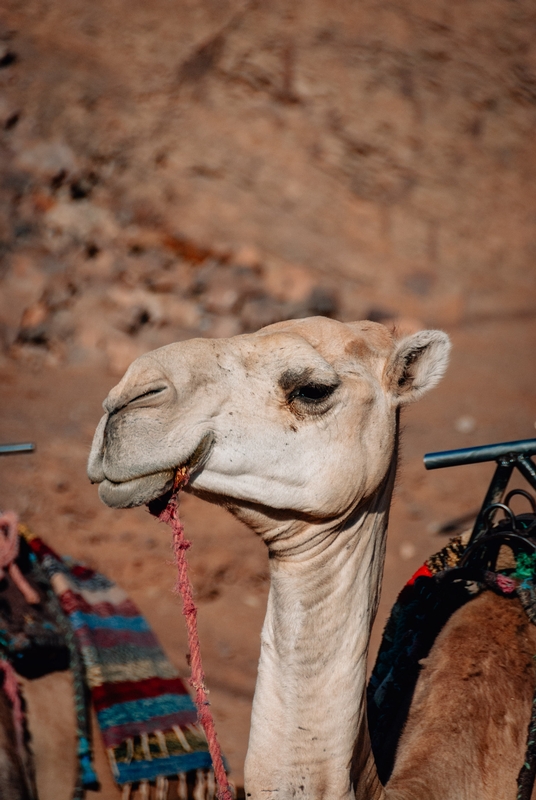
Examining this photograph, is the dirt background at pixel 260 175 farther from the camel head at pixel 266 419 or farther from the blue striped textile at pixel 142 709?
the camel head at pixel 266 419

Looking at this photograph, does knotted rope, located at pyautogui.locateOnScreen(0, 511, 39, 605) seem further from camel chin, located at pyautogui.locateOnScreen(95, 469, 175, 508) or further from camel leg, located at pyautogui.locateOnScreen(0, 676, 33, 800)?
camel chin, located at pyautogui.locateOnScreen(95, 469, 175, 508)

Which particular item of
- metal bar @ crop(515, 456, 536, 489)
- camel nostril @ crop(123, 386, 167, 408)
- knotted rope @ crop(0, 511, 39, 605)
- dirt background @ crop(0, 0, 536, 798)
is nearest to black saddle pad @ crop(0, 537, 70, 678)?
knotted rope @ crop(0, 511, 39, 605)

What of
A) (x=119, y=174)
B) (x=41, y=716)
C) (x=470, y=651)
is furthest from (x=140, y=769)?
(x=119, y=174)

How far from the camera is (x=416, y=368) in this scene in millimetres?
2148

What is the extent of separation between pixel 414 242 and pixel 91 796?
709 cm

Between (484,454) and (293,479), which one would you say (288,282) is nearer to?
(484,454)

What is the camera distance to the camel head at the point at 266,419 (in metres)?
1.82

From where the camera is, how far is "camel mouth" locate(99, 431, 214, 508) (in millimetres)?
1808

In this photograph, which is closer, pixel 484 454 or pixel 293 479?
pixel 293 479

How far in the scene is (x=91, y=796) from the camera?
103 inches

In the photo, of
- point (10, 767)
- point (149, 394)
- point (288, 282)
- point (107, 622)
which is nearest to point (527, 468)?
point (149, 394)

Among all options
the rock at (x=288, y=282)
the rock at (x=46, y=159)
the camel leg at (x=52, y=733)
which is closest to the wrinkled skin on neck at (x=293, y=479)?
A: the camel leg at (x=52, y=733)

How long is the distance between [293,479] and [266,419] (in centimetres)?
16

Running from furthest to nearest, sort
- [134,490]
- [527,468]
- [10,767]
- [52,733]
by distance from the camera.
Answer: [527,468]
[52,733]
[10,767]
[134,490]
